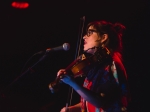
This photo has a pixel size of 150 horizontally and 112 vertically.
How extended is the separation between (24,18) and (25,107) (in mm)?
2080

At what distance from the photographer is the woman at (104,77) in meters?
2.07

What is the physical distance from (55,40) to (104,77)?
2556 mm

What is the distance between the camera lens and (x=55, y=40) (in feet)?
15.2

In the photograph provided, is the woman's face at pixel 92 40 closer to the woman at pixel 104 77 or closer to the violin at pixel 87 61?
the woman at pixel 104 77

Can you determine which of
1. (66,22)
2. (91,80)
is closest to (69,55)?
(66,22)

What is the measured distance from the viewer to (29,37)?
4.63 meters

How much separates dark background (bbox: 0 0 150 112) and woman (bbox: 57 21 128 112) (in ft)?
4.05

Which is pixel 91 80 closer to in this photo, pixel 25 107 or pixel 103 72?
pixel 103 72

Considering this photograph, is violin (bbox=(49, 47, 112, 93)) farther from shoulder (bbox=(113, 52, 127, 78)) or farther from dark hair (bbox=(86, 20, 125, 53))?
dark hair (bbox=(86, 20, 125, 53))

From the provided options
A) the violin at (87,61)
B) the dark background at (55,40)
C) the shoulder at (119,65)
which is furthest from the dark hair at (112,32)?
the dark background at (55,40)

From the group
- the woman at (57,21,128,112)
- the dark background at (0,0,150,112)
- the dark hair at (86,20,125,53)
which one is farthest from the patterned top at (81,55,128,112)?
the dark background at (0,0,150,112)

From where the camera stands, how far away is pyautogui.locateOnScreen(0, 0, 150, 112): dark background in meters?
3.71

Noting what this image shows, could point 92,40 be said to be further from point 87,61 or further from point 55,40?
point 55,40

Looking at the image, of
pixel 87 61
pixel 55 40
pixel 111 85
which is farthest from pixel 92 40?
pixel 55 40
